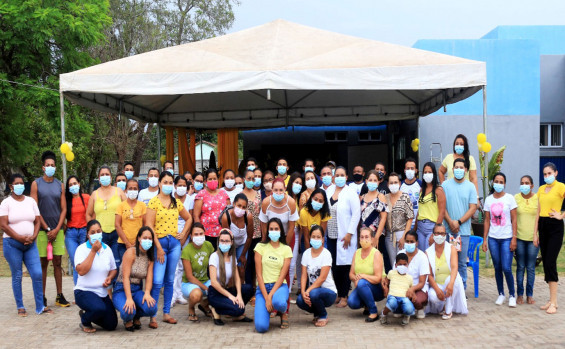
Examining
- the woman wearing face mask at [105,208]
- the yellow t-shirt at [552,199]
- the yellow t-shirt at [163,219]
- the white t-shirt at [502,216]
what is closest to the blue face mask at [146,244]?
the yellow t-shirt at [163,219]

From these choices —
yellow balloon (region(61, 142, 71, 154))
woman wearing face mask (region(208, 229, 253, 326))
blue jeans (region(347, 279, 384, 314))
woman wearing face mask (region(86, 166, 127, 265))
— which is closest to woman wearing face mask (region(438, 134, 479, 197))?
blue jeans (region(347, 279, 384, 314))

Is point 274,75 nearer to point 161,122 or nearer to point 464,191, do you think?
point 464,191

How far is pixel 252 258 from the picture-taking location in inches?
290

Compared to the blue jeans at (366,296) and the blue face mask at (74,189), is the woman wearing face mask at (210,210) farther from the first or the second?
the blue jeans at (366,296)

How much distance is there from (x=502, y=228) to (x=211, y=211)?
3685 mm

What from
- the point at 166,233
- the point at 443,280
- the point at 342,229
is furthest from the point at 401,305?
the point at 166,233

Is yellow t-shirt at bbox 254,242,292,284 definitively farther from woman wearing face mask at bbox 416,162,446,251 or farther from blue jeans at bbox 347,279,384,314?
woman wearing face mask at bbox 416,162,446,251

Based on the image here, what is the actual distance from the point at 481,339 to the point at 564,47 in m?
22.4

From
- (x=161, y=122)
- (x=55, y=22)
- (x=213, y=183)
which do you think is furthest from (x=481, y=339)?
(x=55, y=22)

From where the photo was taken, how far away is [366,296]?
21.0ft

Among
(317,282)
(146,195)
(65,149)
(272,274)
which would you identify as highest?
(65,149)

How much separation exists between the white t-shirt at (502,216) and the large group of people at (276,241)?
0.01m

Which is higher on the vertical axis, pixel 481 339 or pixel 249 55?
pixel 249 55

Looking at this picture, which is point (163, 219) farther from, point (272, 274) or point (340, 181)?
point (340, 181)
